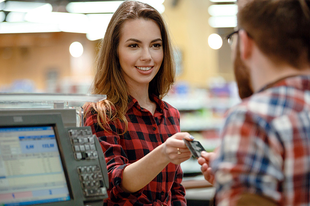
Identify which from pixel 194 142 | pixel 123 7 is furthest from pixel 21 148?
pixel 123 7

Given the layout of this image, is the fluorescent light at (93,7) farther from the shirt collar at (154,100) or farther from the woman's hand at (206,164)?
the woman's hand at (206,164)

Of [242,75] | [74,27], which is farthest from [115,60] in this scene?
[74,27]

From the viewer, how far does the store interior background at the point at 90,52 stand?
4730 millimetres

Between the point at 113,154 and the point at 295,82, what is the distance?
821 millimetres

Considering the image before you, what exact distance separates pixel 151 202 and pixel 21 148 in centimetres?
65

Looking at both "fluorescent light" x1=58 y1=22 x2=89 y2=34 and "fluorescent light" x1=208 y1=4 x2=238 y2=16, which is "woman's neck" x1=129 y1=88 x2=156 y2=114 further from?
"fluorescent light" x1=208 y1=4 x2=238 y2=16

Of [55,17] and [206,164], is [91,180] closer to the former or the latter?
[206,164]

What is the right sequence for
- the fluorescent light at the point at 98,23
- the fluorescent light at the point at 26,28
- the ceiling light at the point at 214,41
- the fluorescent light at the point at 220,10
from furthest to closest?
the ceiling light at the point at 214,41
the fluorescent light at the point at 220,10
the fluorescent light at the point at 26,28
the fluorescent light at the point at 98,23

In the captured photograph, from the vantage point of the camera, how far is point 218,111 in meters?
4.70

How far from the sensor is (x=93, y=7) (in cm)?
498

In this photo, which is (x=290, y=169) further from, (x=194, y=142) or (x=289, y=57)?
(x=194, y=142)

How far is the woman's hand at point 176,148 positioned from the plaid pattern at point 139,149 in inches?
8.1

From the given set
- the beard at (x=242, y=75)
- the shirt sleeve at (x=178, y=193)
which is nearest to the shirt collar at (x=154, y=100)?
the shirt sleeve at (x=178, y=193)

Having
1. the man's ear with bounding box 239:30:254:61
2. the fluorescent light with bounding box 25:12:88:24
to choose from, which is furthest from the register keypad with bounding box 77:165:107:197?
the fluorescent light with bounding box 25:12:88:24
